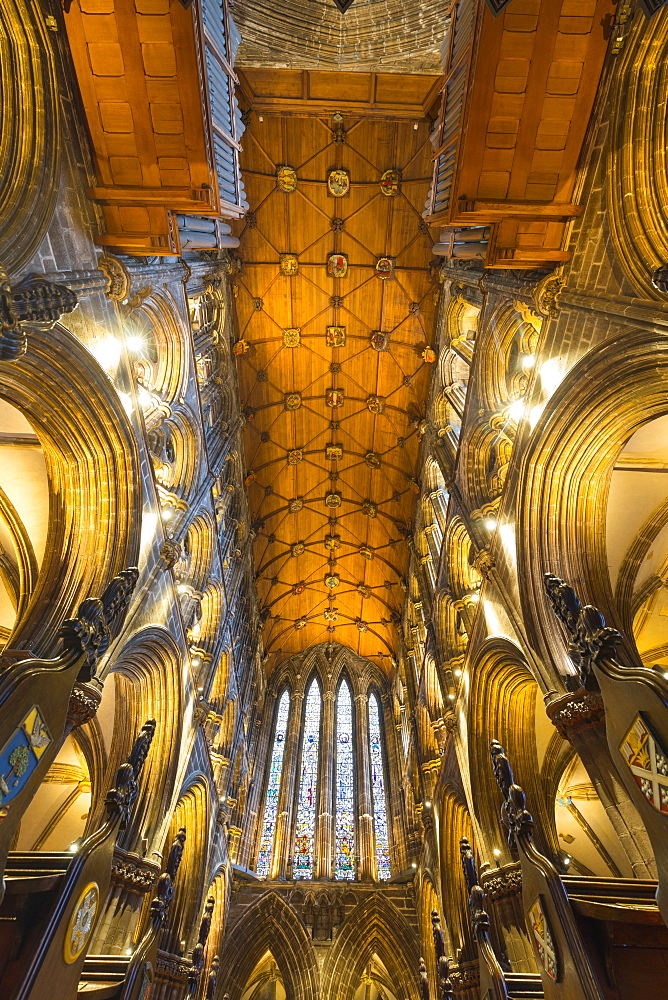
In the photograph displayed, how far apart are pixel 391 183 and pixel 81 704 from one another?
14145 millimetres

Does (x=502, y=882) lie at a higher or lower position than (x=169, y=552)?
lower

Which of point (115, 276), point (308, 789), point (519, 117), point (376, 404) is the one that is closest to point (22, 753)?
point (115, 276)

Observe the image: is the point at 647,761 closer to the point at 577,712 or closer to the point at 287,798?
the point at 577,712

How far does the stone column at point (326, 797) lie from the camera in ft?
51.0

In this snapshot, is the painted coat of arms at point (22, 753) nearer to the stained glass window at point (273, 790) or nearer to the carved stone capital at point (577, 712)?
the carved stone capital at point (577, 712)

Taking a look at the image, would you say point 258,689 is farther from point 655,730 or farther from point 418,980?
point 655,730

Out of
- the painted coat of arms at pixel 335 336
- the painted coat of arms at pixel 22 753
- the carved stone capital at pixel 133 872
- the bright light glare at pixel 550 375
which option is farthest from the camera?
the painted coat of arms at pixel 335 336

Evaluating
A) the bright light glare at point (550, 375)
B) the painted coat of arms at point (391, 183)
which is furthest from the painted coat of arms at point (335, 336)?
the bright light glare at point (550, 375)

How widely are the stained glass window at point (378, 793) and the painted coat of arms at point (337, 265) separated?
16.2m

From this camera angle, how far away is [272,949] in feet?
45.2

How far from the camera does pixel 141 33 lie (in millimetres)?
6125

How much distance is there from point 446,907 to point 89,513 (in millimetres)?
11073

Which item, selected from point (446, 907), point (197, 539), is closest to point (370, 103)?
point (197, 539)

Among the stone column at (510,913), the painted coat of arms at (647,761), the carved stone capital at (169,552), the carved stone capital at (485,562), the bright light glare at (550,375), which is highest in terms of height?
the bright light glare at (550,375)
